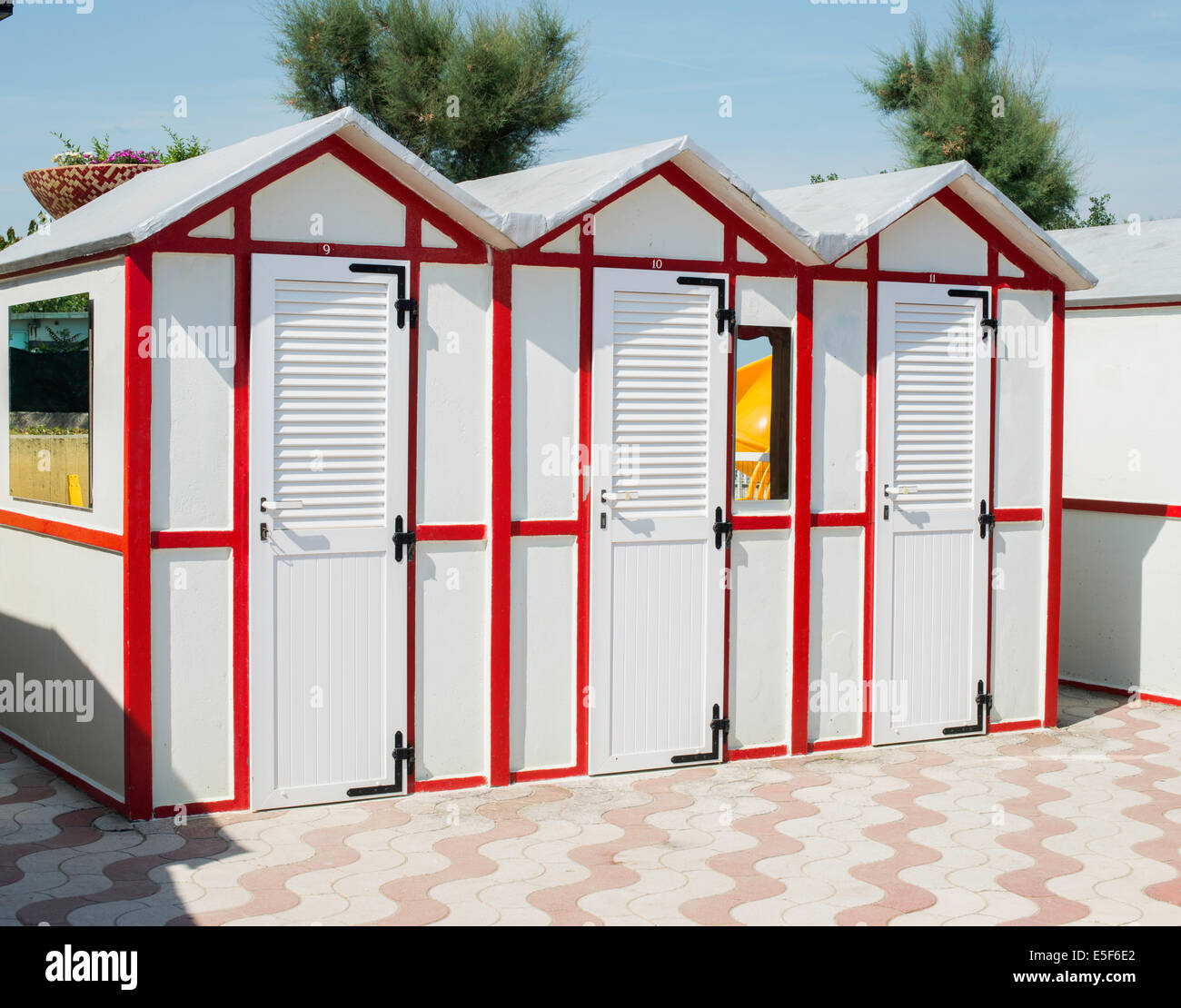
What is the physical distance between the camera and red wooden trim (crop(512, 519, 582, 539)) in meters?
7.77

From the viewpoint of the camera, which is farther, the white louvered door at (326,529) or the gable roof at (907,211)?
the gable roof at (907,211)

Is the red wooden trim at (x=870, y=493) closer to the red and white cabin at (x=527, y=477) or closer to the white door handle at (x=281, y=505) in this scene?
the red and white cabin at (x=527, y=477)

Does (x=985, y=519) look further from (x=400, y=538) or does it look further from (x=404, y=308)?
(x=404, y=308)

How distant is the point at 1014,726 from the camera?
9406 millimetres

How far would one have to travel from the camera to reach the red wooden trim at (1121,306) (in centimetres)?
1034

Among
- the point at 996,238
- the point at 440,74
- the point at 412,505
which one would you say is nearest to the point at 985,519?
the point at 996,238

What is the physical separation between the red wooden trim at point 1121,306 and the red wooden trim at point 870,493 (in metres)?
2.91

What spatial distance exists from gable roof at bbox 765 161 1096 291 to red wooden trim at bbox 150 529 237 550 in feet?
12.1

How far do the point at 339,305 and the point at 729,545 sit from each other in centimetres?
267

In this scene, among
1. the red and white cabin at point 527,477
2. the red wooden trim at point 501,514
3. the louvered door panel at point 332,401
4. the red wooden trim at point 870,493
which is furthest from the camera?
the red wooden trim at point 870,493

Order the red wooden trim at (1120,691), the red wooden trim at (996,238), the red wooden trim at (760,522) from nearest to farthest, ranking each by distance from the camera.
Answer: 1. the red wooden trim at (760,522)
2. the red wooden trim at (996,238)
3. the red wooden trim at (1120,691)

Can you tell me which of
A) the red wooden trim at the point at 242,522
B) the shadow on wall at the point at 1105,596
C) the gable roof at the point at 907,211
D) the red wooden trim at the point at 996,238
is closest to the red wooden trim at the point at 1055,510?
the red wooden trim at the point at 996,238

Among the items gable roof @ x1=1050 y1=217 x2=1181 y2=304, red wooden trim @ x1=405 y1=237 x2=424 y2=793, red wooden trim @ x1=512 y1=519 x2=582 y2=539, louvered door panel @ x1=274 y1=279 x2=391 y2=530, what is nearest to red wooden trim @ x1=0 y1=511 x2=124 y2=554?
louvered door panel @ x1=274 y1=279 x2=391 y2=530
